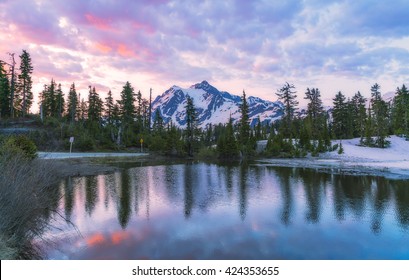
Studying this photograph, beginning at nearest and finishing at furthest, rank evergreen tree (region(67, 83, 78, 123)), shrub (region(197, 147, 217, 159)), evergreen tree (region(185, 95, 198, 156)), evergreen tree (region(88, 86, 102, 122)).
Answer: shrub (region(197, 147, 217, 159)), evergreen tree (region(185, 95, 198, 156)), evergreen tree (region(67, 83, 78, 123)), evergreen tree (region(88, 86, 102, 122))

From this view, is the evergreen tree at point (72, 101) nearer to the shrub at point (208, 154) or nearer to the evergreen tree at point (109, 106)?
the evergreen tree at point (109, 106)

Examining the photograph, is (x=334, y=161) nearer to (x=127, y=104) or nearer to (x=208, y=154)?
(x=208, y=154)

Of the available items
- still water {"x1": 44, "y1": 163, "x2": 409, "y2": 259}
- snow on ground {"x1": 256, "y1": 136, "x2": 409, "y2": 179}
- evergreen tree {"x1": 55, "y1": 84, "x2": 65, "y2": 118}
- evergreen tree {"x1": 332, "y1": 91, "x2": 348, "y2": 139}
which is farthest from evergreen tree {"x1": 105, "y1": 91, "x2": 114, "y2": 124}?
evergreen tree {"x1": 332, "y1": 91, "x2": 348, "y2": 139}

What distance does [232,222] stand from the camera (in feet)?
43.2

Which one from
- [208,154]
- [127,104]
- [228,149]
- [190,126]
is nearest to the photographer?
[228,149]

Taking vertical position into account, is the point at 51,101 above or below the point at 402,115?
above

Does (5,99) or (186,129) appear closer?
(5,99)

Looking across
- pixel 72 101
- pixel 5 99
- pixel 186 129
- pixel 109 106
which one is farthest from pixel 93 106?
pixel 186 129

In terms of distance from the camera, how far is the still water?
9.59 meters

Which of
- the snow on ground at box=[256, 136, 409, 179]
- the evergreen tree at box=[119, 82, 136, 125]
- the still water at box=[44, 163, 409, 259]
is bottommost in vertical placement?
the still water at box=[44, 163, 409, 259]

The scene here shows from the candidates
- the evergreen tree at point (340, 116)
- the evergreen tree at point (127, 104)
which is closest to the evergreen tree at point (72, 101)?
the evergreen tree at point (127, 104)

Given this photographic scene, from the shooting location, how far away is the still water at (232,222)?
9.59 m

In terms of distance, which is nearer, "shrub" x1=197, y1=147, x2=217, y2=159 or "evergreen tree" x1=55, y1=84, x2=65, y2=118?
"shrub" x1=197, y1=147, x2=217, y2=159

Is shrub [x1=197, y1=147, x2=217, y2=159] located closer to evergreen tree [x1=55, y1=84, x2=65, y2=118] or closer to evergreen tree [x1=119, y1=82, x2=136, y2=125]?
evergreen tree [x1=119, y1=82, x2=136, y2=125]
